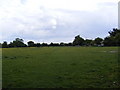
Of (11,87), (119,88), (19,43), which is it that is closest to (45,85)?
(11,87)

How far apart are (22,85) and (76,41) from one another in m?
129

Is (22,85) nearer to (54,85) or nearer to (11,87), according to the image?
(11,87)

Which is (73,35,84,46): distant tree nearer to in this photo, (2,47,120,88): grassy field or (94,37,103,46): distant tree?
(94,37,103,46): distant tree

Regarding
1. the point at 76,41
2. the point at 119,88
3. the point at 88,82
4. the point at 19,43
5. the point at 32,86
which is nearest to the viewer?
the point at 119,88

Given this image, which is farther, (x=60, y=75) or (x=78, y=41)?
(x=78, y=41)

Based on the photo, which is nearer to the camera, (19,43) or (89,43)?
(19,43)

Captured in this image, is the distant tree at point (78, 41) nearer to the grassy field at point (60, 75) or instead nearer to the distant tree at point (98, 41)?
the distant tree at point (98, 41)

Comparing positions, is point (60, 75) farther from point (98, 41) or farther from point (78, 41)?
point (78, 41)

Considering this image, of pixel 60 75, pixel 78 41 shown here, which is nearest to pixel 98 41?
pixel 78 41

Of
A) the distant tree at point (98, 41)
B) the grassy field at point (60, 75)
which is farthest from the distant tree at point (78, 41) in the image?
the grassy field at point (60, 75)

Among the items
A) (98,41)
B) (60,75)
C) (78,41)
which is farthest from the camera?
(78,41)

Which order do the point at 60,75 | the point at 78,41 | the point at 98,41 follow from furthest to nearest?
the point at 78,41
the point at 98,41
the point at 60,75

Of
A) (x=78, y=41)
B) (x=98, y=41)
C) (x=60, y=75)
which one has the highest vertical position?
(x=78, y=41)

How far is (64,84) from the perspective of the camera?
10.1 m
